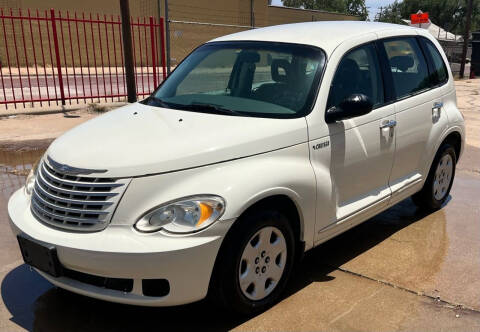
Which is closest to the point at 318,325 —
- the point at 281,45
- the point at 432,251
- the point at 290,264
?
the point at 290,264

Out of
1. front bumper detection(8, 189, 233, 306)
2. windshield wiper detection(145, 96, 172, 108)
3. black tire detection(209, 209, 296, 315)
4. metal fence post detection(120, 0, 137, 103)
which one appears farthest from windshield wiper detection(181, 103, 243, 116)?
metal fence post detection(120, 0, 137, 103)

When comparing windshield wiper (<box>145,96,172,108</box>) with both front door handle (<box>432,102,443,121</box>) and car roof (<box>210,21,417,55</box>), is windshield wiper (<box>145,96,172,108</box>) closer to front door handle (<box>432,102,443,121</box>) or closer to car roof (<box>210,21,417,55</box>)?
car roof (<box>210,21,417,55</box>)

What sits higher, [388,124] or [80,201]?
[388,124]

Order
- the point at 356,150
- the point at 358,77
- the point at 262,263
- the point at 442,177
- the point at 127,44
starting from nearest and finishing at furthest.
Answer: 1. the point at 262,263
2. the point at 356,150
3. the point at 358,77
4. the point at 442,177
5. the point at 127,44

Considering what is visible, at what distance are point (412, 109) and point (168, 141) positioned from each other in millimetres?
2401

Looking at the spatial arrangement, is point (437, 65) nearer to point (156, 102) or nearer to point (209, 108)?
point (209, 108)

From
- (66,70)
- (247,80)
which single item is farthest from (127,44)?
(247,80)

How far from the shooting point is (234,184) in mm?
2811

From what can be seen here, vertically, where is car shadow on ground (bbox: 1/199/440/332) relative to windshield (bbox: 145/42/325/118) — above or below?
below

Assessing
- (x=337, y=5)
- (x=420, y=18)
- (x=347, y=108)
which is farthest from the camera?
(x=337, y=5)

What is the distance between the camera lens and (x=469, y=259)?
4.03m

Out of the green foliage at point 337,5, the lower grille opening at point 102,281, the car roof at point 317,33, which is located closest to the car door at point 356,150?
the car roof at point 317,33

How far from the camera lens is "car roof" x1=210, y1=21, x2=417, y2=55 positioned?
375 cm

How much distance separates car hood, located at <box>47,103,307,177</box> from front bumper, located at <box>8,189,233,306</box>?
388 mm
